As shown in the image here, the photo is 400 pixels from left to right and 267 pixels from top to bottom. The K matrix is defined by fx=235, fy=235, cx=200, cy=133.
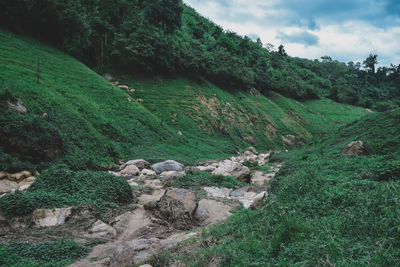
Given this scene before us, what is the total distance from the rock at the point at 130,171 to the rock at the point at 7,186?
626 cm

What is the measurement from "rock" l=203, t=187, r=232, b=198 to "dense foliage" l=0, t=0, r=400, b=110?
31522mm

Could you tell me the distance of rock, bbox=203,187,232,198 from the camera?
13.0 meters

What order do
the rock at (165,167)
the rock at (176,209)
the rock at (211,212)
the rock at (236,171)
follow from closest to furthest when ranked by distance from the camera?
1. the rock at (176,209)
2. the rock at (211,212)
3. the rock at (236,171)
4. the rock at (165,167)

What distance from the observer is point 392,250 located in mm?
3529

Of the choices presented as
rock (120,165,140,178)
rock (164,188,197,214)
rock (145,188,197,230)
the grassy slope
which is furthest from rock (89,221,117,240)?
rock (120,165,140,178)

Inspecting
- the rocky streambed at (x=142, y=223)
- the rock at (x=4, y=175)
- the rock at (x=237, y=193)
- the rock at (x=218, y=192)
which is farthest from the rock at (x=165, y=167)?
the rock at (x=4, y=175)

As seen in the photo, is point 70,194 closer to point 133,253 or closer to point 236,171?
point 133,253

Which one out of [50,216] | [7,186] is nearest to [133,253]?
[50,216]

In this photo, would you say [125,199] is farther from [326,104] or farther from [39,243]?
[326,104]

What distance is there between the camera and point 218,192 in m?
13.6

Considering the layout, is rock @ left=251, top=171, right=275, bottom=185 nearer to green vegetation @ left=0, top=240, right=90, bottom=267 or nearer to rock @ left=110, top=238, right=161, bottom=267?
rock @ left=110, top=238, right=161, bottom=267

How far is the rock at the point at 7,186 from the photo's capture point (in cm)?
1043

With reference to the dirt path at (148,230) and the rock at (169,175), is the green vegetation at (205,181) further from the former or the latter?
the dirt path at (148,230)

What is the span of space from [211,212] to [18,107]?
13597 mm
